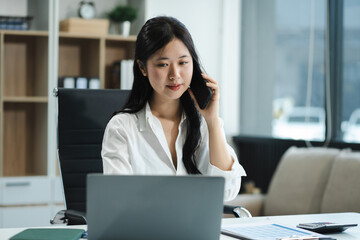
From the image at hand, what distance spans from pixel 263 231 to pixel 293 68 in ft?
8.79

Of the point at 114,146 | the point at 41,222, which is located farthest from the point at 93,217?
the point at 41,222

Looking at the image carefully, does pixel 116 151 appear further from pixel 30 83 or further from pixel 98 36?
pixel 30 83

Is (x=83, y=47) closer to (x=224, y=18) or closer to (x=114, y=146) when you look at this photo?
(x=224, y=18)

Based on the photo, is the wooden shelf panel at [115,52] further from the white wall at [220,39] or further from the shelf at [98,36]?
the white wall at [220,39]

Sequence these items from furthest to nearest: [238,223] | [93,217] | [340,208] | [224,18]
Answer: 1. [224,18]
2. [340,208]
3. [238,223]
4. [93,217]

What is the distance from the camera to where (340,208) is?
314 centimetres

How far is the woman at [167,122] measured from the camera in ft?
6.32

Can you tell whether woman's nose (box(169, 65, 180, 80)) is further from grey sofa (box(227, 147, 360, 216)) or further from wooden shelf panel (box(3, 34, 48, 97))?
wooden shelf panel (box(3, 34, 48, 97))

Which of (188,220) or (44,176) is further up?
(188,220)

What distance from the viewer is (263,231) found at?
5.51ft

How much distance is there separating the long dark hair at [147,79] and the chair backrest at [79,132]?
383 millimetres

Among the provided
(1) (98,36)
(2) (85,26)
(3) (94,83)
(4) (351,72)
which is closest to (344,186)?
(4) (351,72)

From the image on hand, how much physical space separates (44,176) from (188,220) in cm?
279

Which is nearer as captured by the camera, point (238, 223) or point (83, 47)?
point (238, 223)
